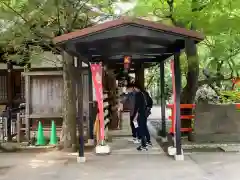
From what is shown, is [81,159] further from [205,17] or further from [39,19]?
[205,17]

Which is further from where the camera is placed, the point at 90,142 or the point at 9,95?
the point at 9,95

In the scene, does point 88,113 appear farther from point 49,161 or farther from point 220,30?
point 220,30

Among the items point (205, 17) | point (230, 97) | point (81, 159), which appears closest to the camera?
point (81, 159)

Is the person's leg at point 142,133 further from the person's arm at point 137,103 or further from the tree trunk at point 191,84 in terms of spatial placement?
the tree trunk at point 191,84

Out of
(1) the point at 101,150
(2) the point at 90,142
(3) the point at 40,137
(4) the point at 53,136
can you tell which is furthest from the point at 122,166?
(3) the point at 40,137

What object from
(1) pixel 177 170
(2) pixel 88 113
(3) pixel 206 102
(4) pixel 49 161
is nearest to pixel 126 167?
(1) pixel 177 170

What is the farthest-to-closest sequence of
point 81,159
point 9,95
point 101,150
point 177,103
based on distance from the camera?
point 9,95 → point 101,150 → point 177,103 → point 81,159

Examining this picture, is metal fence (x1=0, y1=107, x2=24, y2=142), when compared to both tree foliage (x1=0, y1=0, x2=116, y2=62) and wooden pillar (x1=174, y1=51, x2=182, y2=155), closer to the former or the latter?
tree foliage (x1=0, y1=0, x2=116, y2=62)

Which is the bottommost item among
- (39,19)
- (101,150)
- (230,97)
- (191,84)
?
(101,150)

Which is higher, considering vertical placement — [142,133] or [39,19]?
[39,19]

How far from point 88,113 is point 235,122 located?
4755 millimetres

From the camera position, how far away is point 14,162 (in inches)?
379

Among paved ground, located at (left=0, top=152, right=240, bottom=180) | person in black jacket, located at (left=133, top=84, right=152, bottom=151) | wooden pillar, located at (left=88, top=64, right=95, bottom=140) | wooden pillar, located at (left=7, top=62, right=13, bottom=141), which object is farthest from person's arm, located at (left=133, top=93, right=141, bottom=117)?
wooden pillar, located at (left=7, top=62, right=13, bottom=141)

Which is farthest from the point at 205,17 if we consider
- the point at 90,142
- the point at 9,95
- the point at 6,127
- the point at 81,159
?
the point at 9,95
